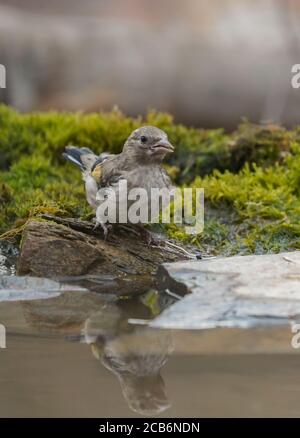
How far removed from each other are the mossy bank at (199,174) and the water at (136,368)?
1798 millimetres

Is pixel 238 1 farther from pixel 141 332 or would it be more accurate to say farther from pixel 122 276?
pixel 141 332

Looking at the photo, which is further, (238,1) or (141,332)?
(238,1)

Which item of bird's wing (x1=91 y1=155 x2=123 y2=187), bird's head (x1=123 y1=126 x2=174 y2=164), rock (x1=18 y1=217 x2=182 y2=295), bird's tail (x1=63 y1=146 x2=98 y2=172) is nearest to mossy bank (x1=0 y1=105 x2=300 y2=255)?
bird's tail (x1=63 y1=146 x2=98 y2=172)

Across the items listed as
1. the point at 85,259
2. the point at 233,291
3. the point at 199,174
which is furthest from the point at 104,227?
the point at 199,174

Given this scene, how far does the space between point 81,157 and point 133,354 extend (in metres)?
2.94

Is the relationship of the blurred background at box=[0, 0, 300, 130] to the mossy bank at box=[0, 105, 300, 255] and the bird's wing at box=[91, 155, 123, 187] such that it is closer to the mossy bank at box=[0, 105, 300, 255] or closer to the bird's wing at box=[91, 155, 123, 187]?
the mossy bank at box=[0, 105, 300, 255]

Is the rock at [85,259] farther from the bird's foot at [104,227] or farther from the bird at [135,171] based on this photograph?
the bird at [135,171]

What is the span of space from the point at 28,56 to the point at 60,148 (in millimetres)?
4157

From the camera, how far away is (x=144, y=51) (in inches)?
521

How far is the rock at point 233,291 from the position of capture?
515 centimetres

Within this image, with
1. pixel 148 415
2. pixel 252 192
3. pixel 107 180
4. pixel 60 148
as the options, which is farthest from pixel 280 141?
pixel 148 415

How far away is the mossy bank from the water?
1.80m
